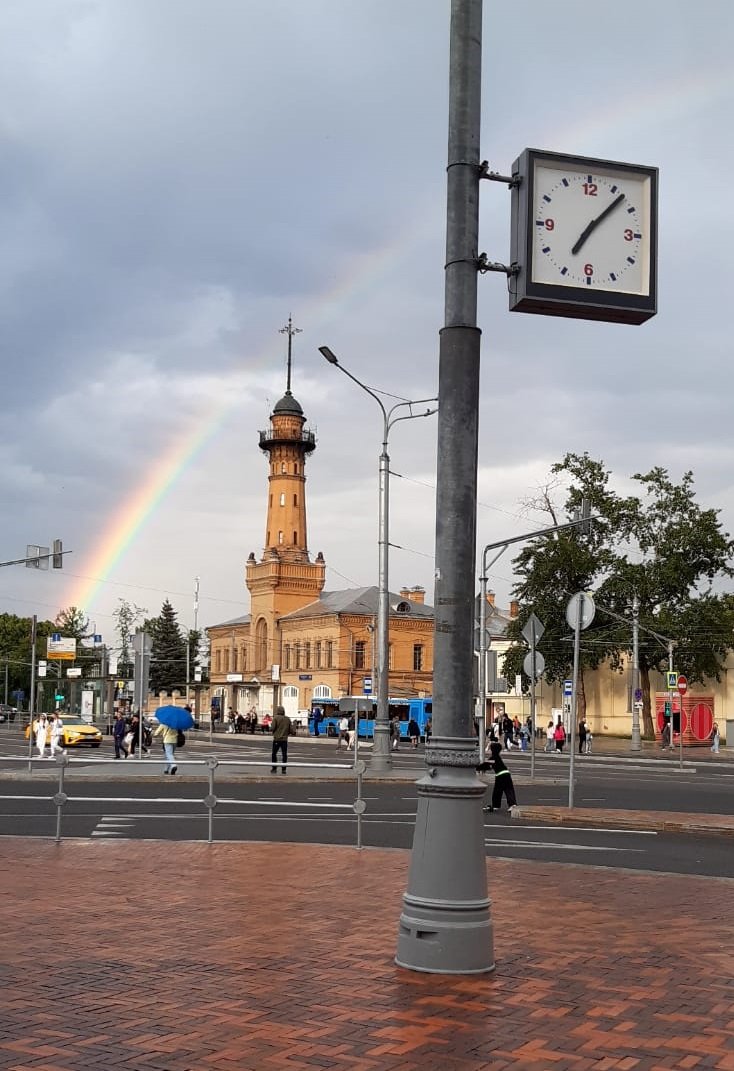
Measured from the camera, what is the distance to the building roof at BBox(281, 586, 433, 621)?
10056cm

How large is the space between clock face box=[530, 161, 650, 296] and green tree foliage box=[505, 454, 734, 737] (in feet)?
203

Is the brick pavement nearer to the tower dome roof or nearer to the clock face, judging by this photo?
the clock face

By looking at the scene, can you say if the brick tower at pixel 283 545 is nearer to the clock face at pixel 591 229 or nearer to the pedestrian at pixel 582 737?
the pedestrian at pixel 582 737

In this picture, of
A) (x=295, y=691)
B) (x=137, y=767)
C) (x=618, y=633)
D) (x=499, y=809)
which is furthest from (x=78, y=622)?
(x=499, y=809)

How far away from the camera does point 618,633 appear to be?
69.8 metres

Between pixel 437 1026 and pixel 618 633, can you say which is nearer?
pixel 437 1026

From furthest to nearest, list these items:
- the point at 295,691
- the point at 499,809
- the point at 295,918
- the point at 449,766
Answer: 1. the point at 295,691
2. the point at 499,809
3. the point at 295,918
4. the point at 449,766

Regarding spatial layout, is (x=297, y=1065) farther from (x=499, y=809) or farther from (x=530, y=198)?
(x=499, y=809)

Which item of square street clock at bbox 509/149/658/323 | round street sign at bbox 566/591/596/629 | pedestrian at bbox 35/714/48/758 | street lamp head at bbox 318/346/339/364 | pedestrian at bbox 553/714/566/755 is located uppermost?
street lamp head at bbox 318/346/339/364

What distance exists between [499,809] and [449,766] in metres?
14.3

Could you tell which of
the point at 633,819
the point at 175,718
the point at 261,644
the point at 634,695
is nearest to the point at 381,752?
the point at 175,718

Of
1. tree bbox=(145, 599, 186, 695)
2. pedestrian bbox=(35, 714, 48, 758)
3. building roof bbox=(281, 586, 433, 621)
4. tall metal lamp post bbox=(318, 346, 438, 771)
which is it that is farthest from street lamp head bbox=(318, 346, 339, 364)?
tree bbox=(145, 599, 186, 695)

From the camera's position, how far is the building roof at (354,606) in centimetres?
10056

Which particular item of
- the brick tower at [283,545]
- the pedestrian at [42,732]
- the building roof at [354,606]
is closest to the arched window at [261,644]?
the brick tower at [283,545]
